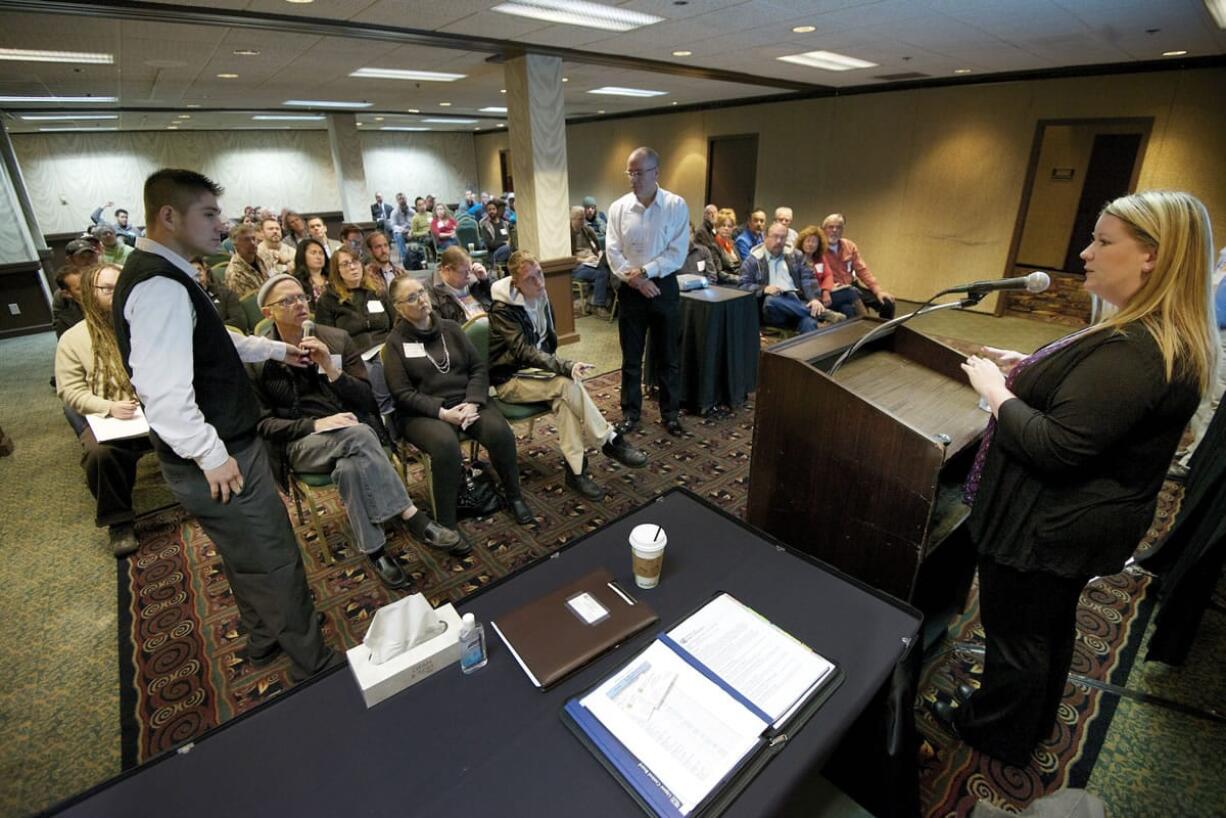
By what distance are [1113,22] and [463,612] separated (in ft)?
18.3

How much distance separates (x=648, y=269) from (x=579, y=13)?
1.92 metres

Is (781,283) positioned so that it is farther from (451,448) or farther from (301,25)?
(301,25)

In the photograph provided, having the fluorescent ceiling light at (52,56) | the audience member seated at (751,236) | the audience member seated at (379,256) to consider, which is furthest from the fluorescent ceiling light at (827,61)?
the fluorescent ceiling light at (52,56)

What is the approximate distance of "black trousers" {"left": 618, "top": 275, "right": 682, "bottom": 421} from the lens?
3514 mm

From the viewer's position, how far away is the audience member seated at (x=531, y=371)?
9.72ft

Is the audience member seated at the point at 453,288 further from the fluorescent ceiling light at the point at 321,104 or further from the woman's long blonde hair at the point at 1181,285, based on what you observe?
the fluorescent ceiling light at the point at 321,104

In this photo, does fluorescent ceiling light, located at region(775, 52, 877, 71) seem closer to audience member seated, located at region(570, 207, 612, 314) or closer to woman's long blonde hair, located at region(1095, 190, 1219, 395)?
audience member seated, located at region(570, 207, 612, 314)

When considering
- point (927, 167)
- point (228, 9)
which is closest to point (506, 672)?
point (228, 9)

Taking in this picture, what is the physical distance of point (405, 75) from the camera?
6.20m

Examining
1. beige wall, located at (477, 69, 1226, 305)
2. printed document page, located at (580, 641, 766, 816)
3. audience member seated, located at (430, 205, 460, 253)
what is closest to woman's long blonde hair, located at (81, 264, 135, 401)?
printed document page, located at (580, 641, 766, 816)

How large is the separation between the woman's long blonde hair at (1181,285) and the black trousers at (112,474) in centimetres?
364

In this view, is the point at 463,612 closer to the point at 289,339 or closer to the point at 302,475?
the point at 302,475

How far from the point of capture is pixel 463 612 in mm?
1187

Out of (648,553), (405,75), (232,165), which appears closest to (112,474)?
(648,553)
